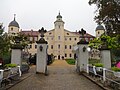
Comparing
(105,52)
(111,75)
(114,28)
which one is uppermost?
(114,28)

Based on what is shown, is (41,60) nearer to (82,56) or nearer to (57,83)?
(82,56)

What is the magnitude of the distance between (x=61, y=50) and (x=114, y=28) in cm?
5771

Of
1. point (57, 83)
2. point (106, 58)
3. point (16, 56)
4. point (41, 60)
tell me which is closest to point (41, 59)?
point (41, 60)

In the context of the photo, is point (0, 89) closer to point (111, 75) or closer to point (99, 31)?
point (111, 75)

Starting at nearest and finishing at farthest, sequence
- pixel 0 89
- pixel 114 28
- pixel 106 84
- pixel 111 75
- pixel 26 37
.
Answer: pixel 0 89 < pixel 111 75 < pixel 106 84 < pixel 114 28 < pixel 26 37

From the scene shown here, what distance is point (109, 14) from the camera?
71.2 ft

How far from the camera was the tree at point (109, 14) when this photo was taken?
2148 centimetres

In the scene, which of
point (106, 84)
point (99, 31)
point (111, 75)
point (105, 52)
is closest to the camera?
point (111, 75)

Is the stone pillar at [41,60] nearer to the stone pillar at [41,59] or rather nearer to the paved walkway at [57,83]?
the stone pillar at [41,59]

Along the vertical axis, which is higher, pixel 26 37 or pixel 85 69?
pixel 26 37

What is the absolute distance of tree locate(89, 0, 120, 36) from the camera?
21484 mm

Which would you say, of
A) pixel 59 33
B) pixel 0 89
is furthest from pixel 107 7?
pixel 59 33

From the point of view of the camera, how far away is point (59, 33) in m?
80.1

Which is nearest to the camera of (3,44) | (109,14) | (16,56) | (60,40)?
(16,56)
